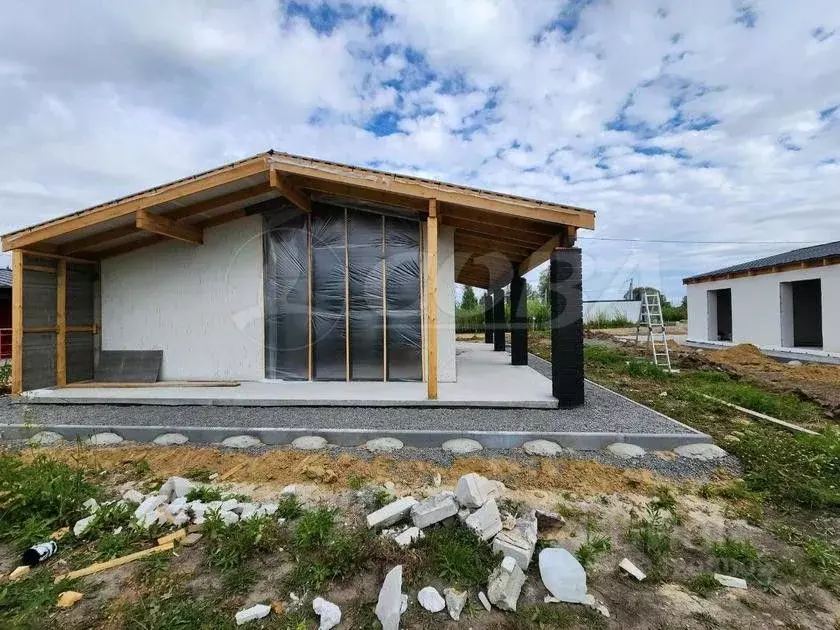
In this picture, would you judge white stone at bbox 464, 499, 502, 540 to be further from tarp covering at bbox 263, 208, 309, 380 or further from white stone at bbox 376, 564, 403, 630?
tarp covering at bbox 263, 208, 309, 380

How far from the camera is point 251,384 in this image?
20.0 ft

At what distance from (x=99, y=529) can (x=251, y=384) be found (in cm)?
390

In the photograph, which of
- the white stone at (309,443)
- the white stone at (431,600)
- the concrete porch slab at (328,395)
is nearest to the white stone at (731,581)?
the white stone at (431,600)

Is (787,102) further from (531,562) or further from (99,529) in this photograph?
(99,529)

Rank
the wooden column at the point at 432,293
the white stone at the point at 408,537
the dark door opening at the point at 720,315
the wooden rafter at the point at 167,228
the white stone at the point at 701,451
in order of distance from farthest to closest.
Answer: the dark door opening at the point at 720,315 → the wooden rafter at the point at 167,228 → the wooden column at the point at 432,293 → the white stone at the point at 701,451 → the white stone at the point at 408,537

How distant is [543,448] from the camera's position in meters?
3.52

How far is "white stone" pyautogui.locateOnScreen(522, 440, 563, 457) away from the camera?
11.3ft

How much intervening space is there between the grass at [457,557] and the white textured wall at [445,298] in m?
3.88

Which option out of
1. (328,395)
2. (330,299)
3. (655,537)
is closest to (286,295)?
(330,299)

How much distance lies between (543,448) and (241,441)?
3.06m

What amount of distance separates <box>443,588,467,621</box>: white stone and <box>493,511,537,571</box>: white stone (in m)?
0.34

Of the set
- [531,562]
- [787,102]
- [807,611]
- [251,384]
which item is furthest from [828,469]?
[787,102]

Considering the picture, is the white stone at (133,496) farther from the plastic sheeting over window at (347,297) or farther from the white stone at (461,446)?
the plastic sheeting over window at (347,297)

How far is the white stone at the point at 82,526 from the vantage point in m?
2.27
